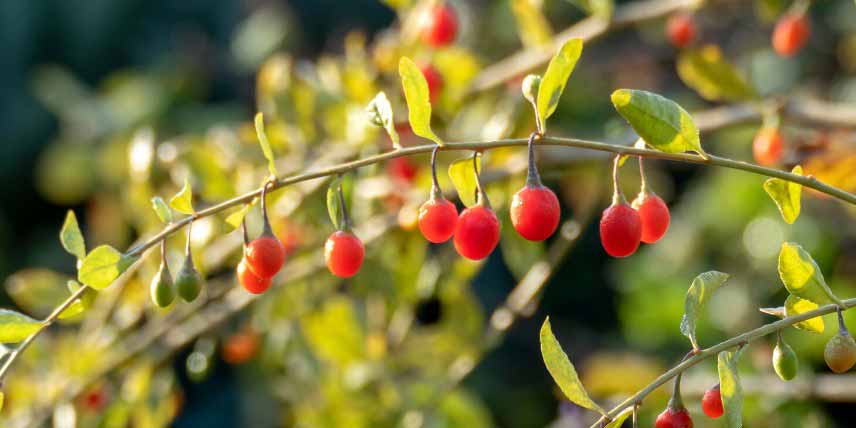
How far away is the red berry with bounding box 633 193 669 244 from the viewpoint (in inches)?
37.4

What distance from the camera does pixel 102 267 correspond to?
0.92 m

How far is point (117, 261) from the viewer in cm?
93

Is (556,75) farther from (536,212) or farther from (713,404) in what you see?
(713,404)

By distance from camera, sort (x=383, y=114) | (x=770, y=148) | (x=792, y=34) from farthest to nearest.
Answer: (x=792, y=34), (x=770, y=148), (x=383, y=114)

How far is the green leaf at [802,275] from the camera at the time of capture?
87cm

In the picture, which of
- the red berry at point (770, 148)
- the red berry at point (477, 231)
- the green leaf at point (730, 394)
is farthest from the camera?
the red berry at point (770, 148)

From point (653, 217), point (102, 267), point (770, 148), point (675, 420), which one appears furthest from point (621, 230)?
point (770, 148)

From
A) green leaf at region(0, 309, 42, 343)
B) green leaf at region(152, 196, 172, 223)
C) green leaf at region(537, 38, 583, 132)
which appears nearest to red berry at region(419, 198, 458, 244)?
green leaf at region(537, 38, 583, 132)

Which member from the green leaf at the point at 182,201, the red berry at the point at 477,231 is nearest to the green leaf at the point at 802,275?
the red berry at the point at 477,231

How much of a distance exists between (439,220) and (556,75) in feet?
0.55

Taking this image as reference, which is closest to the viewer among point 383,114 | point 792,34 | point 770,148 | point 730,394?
point 730,394

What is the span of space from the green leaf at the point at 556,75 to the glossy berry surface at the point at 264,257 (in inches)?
10.7

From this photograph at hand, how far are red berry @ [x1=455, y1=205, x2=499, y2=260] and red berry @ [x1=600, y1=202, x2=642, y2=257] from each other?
9cm

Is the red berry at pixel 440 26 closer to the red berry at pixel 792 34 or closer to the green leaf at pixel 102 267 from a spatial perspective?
the red berry at pixel 792 34
